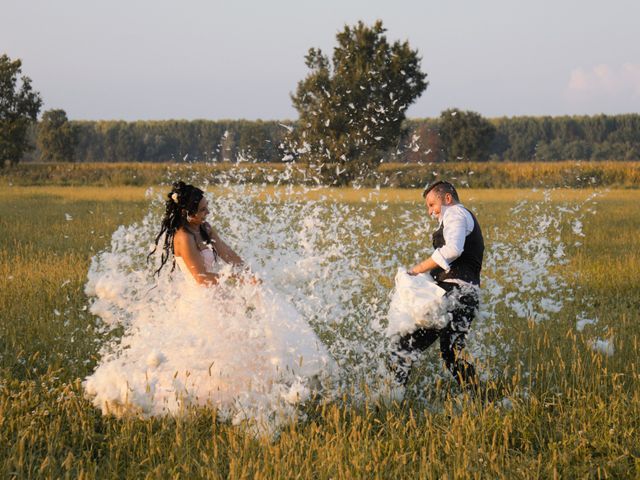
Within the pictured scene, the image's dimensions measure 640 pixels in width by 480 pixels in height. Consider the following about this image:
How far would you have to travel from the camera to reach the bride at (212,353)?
5.61 metres

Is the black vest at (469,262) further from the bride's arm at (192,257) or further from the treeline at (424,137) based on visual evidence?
the treeline at (424,137)

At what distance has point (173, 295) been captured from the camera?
6.70m

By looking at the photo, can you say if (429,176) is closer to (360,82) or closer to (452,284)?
(360,82)

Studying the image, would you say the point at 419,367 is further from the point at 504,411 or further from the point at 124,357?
the point at 124,357

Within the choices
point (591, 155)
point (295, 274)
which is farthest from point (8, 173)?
point (591, 155)

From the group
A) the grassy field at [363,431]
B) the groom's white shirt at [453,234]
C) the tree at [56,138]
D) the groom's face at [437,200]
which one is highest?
the tree at [56,138]

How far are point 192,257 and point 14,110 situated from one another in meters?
61.3

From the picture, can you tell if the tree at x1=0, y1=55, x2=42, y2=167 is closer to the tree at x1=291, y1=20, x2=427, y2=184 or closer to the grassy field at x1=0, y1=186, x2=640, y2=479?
the tree at x1=291, y1=20, x2=427, y2=184

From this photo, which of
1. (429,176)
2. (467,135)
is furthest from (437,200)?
(467,135)

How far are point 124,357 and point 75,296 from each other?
463 cm

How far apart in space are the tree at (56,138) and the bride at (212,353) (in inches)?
3440

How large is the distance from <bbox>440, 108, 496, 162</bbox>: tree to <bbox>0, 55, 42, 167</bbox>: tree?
49418 mm

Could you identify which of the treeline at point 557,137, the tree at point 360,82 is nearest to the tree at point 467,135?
the treeline at point 557,137

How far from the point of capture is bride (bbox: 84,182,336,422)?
561cm
